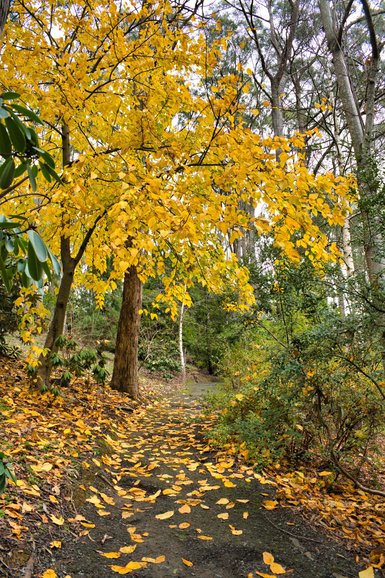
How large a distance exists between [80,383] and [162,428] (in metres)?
2.10

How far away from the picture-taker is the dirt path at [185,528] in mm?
2416

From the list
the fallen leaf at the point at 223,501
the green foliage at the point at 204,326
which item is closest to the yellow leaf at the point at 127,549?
the fallen leaf at the point at 223,501

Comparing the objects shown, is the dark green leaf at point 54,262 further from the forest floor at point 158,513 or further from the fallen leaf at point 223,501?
the fallen leaf at point 223,501

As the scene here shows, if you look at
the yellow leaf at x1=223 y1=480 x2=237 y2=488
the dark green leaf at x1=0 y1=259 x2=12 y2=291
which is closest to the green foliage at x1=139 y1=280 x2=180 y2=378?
the yellow leaf at x1=223 y1=480 x2=237 y2=488

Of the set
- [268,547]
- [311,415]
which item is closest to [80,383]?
[311,415]

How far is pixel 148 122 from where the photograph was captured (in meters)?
4.11

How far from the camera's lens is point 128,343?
310 inches

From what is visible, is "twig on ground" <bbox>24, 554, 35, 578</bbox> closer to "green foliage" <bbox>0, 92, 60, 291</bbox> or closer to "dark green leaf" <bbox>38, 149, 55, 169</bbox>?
"green foliage" <bbox>0, 92, 60, 291</bbox>

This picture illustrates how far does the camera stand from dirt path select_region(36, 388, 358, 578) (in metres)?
2.42

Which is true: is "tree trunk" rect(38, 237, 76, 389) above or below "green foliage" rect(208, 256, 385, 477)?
above

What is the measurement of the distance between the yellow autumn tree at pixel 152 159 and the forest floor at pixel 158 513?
5.71ft

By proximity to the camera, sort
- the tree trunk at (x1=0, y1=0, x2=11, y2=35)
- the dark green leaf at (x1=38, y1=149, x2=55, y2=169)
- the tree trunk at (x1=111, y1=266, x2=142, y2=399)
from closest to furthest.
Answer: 1. the dark green leaf at (x1=38, y1=149, x2=55, y2=169)
2. the tree trunk at (x1=0, y1=0, x2=11, y2=35)
3. the tree trunk at (x1=111, y1=266, x2=142, y2=399)

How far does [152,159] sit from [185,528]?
3381mm

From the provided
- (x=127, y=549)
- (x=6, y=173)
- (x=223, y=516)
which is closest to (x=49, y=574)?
(x=127, y=549)
